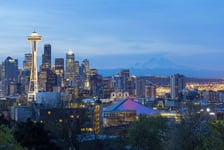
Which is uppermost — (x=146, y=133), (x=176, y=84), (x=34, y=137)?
(x=176, y=84)

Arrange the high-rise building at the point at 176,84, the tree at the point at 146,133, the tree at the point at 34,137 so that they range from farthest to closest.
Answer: the high-rise building at the point at 176,84 < the tree at the point at 146,133 < the tree at the point at 34,137

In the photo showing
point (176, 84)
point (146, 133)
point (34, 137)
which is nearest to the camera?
point (34, 137)

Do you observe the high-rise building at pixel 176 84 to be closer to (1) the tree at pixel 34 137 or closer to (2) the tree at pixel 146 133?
(2) the tree at pixel 146 133

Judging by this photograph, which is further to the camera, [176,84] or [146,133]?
[176,84]

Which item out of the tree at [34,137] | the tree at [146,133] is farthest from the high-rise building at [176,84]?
the tree at [34,137]

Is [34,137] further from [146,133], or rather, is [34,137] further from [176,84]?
[176,84]

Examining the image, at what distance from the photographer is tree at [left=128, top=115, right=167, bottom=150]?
92.2 ft

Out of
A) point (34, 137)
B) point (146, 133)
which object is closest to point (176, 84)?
point (146, 133)

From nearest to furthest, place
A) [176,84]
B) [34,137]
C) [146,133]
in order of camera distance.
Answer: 1. [34,137]
2. [146,133]
3. [176,84]

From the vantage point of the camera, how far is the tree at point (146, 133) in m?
28.1

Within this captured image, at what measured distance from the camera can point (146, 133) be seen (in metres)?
28.7

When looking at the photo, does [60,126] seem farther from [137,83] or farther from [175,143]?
[137,83]

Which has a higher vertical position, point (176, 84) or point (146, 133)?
point (176, 84)

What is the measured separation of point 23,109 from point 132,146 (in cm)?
3395
